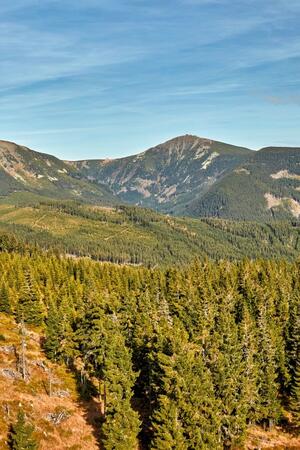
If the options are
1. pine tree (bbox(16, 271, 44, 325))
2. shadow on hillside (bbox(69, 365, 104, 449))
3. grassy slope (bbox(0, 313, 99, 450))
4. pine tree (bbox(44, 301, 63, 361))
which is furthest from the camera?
pine tree (bbox(16, 271, 44, 325))

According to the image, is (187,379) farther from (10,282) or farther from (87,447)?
(10,282)

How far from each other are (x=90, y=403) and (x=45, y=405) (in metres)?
10.7

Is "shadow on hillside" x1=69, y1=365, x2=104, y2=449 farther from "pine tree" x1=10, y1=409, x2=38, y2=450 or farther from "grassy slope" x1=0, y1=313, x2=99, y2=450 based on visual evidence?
"pine tree" x1=10, y1=409, x2=38, y2=450

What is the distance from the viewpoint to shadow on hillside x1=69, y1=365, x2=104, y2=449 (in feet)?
281

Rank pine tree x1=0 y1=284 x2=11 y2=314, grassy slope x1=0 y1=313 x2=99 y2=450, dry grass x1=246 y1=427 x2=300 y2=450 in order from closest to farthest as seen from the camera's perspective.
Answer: grassy slope x1=0 y1=313 x2=99 y2=450
dry grass x1=246 y1=427 x2=300 y2=450
pine tree x1=0 y1=284 x2=11 y2=314

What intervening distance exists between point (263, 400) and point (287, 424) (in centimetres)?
1243

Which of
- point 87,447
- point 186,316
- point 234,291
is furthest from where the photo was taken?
point 234,291

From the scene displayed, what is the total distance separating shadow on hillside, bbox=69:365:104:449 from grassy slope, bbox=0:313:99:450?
0.19 metres

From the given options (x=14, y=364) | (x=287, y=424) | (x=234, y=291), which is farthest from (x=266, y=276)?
(x=14, y=364)

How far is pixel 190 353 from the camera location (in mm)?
76125

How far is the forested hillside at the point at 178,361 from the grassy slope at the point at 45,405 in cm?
99

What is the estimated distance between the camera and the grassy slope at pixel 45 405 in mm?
79062

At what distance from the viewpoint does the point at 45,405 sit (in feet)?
289

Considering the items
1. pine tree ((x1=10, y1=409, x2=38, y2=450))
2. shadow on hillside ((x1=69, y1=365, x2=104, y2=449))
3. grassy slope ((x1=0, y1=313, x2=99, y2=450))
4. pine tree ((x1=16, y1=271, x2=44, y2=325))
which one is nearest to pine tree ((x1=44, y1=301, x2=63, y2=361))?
grassy slope ((x1=0, y1=313, x2=99, y2=450))
